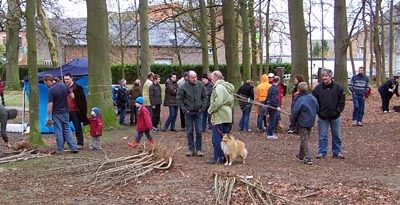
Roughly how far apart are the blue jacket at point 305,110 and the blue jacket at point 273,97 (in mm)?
4327

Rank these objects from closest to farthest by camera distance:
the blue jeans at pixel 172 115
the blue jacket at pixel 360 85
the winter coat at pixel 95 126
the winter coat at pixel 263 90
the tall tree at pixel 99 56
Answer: the winter coat at pixel 95 126 < the winter coat at pixel 263 90 < the tall tree at pixel 99 56 < the blue jeans at pixel 172 115 < the blue jacket at pixel 360 85

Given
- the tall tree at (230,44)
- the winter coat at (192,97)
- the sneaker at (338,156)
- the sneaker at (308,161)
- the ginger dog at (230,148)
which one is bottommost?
the sneaker at (338,156)

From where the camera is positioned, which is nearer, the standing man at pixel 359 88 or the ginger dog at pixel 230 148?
the ginger dog at pixel 230 148

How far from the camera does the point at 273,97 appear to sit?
16062mm

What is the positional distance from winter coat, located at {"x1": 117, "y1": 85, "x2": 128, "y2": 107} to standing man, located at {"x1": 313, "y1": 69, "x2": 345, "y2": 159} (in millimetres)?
9097

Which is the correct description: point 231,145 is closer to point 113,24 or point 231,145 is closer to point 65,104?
point 65,104

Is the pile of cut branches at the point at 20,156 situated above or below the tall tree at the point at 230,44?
below

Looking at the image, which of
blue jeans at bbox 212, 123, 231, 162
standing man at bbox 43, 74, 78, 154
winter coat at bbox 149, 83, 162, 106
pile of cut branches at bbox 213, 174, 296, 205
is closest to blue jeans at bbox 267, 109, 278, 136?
winter coat at bbox 149, 83, 162, 106

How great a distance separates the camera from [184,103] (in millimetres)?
12305

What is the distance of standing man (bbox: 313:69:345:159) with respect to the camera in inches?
464

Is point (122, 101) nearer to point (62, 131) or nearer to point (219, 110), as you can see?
point (62, 131)

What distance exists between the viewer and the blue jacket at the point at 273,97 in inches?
629

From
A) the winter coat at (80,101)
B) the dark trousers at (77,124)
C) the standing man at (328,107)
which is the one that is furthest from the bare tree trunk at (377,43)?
the dark trousers at (77,124)

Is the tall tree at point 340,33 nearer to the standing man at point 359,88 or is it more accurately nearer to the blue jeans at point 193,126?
the standing man at point 359,88
